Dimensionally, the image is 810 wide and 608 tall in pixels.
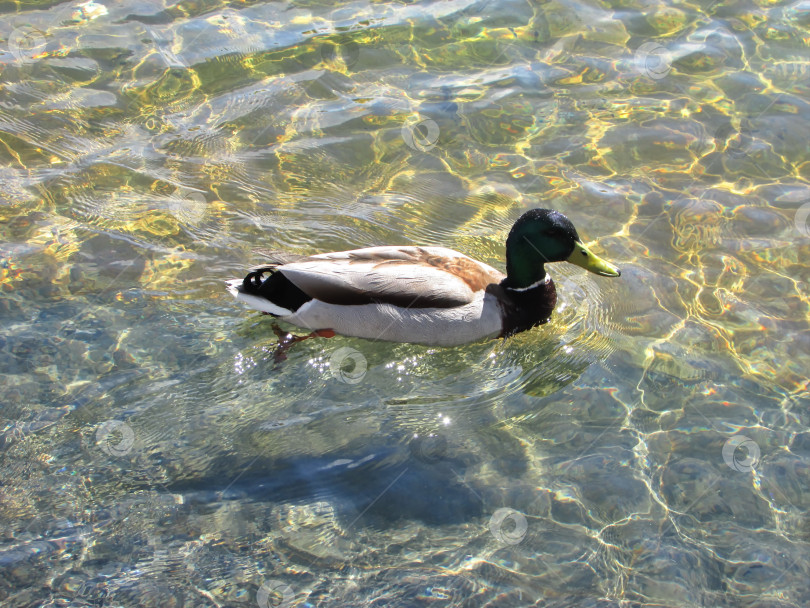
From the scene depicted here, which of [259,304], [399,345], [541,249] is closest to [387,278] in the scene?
[399,345]

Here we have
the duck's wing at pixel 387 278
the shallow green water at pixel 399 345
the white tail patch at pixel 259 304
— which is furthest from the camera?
the white tail patch at pixel 259 304

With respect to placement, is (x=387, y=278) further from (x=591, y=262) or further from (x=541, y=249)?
(x=591, y=262)

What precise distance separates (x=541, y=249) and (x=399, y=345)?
1.15 metres

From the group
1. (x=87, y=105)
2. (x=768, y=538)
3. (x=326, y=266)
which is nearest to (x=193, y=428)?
(x=326, y=266)

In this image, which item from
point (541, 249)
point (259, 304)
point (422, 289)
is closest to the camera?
point (422, 289)

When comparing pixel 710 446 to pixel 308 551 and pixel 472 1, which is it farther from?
pixel 472 1

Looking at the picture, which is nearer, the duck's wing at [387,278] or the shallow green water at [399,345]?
the shallow green water at [399,345]

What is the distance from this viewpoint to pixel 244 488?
3939 mm

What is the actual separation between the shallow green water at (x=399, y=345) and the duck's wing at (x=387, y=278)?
1.22 feet

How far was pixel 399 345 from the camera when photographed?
499 cm

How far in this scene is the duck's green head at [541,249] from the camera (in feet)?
16.4

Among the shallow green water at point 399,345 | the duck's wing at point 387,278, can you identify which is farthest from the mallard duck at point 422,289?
the shallow green water at point 399,345

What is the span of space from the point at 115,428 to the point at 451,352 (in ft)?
6.87

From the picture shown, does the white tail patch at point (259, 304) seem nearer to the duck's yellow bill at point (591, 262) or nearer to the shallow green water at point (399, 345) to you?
Answer: the shallow green water at point (399, 345)
